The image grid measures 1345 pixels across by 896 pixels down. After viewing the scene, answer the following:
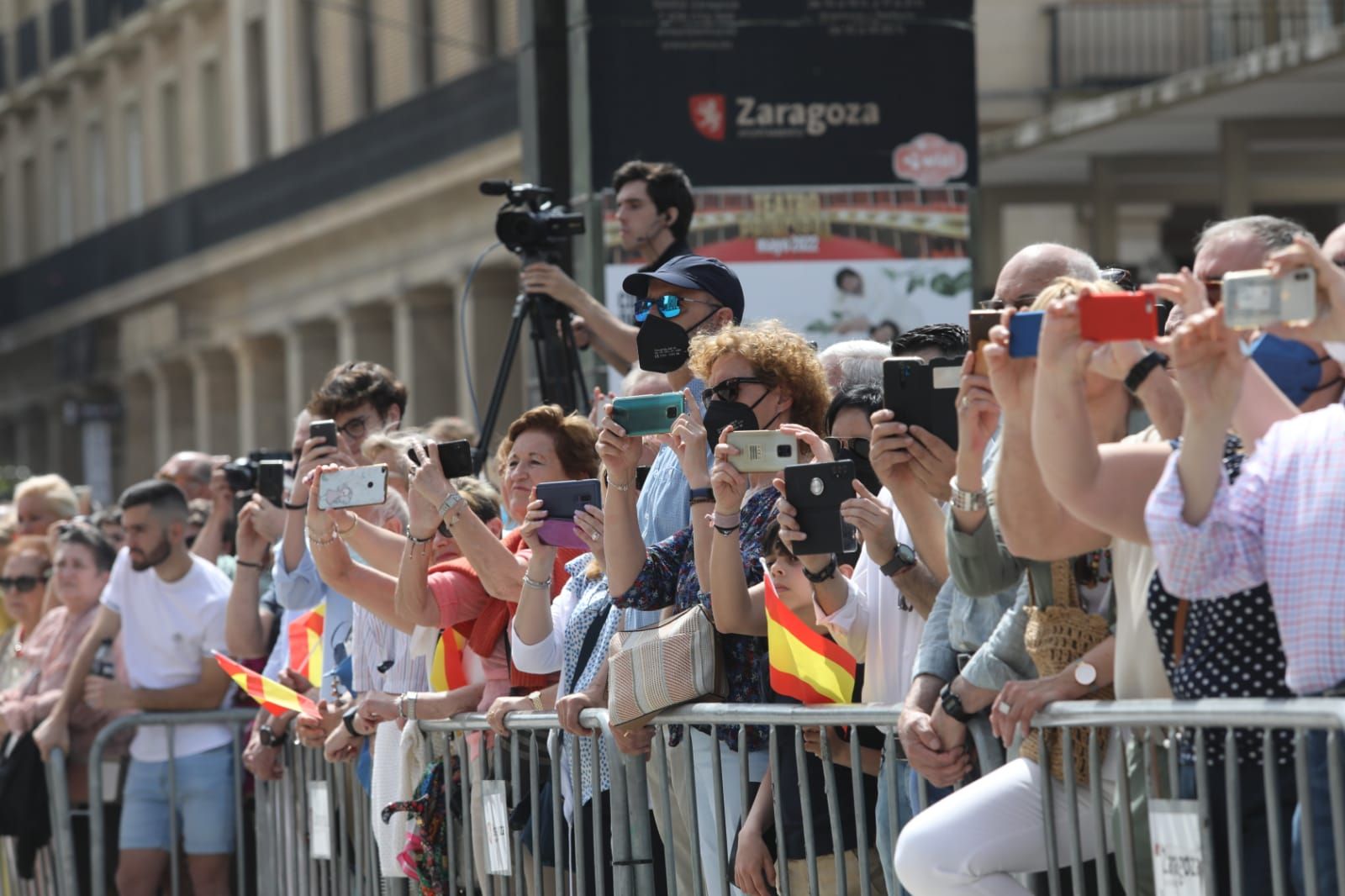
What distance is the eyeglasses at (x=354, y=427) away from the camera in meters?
8.60

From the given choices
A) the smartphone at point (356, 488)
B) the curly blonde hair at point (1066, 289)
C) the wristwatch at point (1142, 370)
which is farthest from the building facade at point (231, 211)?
the wristwatch at point (1142, 370)

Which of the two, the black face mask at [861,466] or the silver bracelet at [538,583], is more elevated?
the black face mask at [861,466]

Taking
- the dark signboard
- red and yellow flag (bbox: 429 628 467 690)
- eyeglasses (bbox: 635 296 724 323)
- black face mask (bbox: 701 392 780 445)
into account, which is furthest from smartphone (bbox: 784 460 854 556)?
the dark signboard

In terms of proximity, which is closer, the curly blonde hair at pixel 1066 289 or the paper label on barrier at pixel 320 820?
the curly blonde hair at pixel 1066 289

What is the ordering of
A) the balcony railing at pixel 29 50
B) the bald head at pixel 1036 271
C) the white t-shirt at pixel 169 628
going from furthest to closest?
the balcony railing at pixel 29 50 → the white t-shirt at pixel 169 628 → the bald head at pixel 1036 271

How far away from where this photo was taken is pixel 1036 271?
5.54m

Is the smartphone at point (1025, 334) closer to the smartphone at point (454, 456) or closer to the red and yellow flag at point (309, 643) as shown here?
the smartphone at point (454, 456)

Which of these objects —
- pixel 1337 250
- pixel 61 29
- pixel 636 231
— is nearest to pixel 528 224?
pixel 636 231

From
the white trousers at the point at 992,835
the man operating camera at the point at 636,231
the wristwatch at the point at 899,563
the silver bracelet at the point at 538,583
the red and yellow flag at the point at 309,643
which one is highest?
the man operating camera at the point at 636,231

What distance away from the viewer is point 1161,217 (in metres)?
29.1

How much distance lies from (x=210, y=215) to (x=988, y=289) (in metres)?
14.9

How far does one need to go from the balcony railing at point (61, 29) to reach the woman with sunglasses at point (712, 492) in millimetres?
39931

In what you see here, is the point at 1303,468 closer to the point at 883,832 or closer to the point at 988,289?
the point at 883,832

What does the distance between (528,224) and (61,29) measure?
38.5 m
